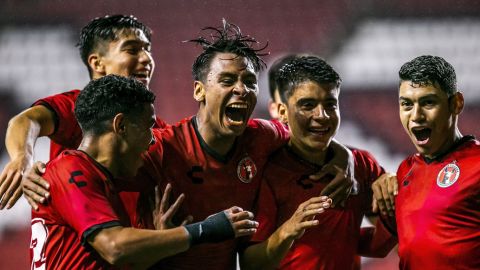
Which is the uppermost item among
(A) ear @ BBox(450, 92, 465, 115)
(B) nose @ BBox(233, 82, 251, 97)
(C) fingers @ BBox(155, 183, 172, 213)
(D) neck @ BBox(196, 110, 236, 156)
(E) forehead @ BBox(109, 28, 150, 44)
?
(E) forehead @ BBox(109, 28, 150, 44)

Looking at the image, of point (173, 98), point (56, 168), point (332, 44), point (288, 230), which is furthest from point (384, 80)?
point (56, 168)

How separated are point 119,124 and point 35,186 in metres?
0.37

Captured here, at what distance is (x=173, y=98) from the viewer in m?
7.24

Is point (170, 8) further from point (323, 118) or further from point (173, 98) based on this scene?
point (323, 118)

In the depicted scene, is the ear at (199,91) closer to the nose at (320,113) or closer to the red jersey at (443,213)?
the nose at (320,113)

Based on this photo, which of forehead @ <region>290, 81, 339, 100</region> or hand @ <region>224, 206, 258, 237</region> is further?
forehead @ <region>290, 81, 339, 100</region>

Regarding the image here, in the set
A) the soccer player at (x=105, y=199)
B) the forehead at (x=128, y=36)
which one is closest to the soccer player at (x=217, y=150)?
the soccer player at (x=105, y=199)

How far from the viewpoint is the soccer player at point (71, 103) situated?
9.86 ft

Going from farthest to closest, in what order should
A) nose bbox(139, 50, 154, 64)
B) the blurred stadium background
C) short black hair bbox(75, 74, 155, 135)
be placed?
the blurred stadium background
nose bbox(139, 50, 154, 64)
short black hair bbox(75, 74, 155, 135)

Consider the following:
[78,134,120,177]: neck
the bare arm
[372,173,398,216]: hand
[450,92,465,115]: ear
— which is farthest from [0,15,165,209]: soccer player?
[450,92,465,115]: ear

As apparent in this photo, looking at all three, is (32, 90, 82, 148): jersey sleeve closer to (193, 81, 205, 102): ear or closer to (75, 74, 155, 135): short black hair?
(193, 81, 205, 102): ear

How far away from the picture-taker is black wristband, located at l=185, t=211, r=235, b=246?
2648 millimetres

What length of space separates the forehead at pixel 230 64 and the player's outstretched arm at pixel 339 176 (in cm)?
54

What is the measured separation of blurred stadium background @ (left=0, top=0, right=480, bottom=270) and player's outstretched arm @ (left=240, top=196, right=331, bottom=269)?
12.2 feet
